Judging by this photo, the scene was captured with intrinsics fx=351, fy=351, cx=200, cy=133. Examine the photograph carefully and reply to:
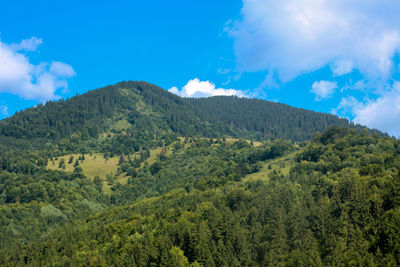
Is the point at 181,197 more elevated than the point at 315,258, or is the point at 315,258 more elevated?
the point at 181,197

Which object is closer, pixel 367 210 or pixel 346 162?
pixel 367 210

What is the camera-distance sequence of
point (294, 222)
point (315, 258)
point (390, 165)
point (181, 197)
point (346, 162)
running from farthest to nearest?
point (181, 197) < point (346, 162) < point (390, 165) < point (294, 222) < point (315, 258)

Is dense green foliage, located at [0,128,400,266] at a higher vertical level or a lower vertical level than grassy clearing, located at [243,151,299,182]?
lower

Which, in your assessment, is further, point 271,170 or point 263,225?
point 271,170

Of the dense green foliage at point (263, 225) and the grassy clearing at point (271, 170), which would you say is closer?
the dense green foliage at point (263, 225)

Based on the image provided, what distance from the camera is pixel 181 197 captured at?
6629 inches

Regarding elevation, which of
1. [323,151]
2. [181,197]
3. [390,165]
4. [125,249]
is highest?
[323,151]

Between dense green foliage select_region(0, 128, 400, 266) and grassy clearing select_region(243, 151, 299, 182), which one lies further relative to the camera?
grassy clearing select_region(243, 151, 299, 182)

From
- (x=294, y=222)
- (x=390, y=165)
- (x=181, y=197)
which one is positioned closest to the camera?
(x=294, y=222)

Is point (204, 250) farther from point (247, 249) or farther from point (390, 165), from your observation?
point (390, 165)

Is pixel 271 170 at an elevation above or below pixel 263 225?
above

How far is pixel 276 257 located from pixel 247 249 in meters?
11.0

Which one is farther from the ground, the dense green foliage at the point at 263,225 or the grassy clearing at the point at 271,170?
the grassy clearing at the point at 271,170

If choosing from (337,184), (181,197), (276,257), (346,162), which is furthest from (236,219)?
(346,162)
